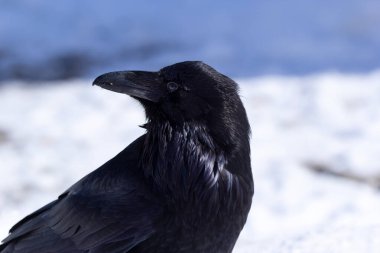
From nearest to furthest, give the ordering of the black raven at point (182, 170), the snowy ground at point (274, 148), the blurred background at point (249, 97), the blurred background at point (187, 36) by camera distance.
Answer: the black raven at point (182, 170), the snowy ground at point (274, 148), the blurred background at point (249, 97), the blurred background at point (187, 36)

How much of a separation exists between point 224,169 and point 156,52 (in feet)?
24.9

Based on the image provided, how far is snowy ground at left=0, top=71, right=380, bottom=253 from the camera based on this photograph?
612 cm

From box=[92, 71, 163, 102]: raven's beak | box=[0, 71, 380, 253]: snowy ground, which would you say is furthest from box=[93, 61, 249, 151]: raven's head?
box=[0, 71, 380, 253]: snowy ground

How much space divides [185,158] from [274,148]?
3407mm

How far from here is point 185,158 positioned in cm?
429

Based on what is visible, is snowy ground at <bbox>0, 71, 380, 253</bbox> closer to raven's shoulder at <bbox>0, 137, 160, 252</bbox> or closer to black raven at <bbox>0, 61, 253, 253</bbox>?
black raven at <bbox>0, 61, 253, 253</bbox>

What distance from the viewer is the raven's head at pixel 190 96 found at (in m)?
4.24

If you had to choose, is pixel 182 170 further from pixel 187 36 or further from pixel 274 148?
pixel 187 36

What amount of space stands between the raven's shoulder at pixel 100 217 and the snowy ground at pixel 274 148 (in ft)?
3.91

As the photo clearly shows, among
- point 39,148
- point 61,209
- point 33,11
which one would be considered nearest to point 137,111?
point 39,148

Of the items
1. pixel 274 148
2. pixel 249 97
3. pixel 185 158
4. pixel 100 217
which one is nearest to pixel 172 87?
pixel 185 158

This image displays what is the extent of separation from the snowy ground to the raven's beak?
143 cm

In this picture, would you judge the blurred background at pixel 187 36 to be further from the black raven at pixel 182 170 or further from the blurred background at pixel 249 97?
the black raven at pixel 182 170

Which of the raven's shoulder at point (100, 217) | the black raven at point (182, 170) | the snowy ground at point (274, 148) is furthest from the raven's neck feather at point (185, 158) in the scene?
the snowy ground at point (274, 148)
